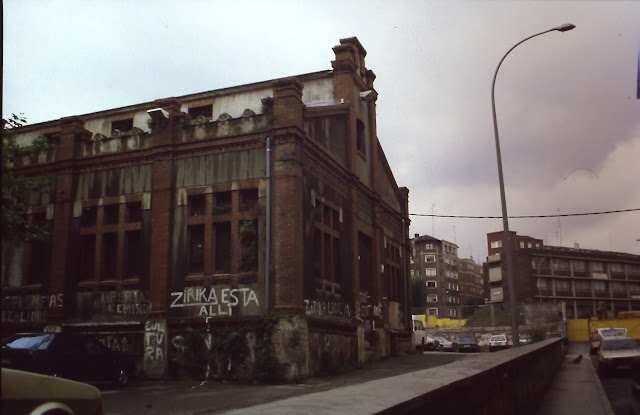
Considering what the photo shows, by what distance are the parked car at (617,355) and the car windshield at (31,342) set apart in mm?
19557

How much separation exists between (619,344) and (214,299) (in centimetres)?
1599

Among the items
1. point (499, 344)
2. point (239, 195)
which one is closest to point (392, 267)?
point (239, 195)

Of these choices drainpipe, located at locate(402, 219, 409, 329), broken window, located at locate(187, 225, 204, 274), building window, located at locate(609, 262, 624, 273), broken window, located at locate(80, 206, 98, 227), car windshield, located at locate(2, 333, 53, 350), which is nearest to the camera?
car windshield, located at locate(2, 333, 53, 350)

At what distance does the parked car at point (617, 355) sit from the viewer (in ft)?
72.7

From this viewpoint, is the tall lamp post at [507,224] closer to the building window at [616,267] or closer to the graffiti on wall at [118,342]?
the graffiti on wall at [118,342]

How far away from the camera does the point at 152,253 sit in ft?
67.8

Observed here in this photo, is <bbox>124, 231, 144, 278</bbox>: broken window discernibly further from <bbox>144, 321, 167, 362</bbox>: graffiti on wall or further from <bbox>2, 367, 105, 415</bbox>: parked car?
<bbox>2, 367, 105, 415</bbox>: parked car

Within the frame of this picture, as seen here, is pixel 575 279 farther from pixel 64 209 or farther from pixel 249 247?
pixel 64 209

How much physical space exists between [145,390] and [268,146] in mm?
8515

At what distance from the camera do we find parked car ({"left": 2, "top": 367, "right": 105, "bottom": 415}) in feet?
16.4

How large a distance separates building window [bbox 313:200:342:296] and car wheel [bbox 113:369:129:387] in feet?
22.5

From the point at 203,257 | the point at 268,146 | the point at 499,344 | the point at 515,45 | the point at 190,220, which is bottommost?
the point at 499,344

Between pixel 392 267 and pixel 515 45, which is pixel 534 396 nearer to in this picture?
pixel 515 45

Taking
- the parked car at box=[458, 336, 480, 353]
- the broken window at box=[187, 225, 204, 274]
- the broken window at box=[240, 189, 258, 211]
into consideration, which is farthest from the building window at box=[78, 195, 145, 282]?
the parked car at box=[458, 336, 480, 353]
